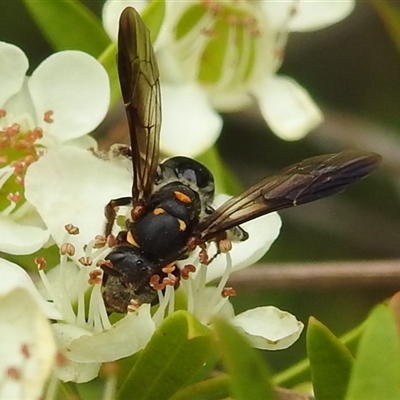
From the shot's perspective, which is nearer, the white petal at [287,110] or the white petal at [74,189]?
the white petal at [74,189]

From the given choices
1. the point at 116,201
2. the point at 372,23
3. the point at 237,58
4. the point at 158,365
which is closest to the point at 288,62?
the point at 372,23

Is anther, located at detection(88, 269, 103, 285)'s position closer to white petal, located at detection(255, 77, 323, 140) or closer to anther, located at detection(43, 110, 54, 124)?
anther, located at detection(43, 110, 54, 124)

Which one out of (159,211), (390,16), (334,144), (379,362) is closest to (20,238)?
(159,211)

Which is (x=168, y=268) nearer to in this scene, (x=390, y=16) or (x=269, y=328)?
(x=269, y=328)

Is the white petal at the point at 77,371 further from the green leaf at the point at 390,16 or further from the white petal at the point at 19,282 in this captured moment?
the green leaf at the point at 390,16

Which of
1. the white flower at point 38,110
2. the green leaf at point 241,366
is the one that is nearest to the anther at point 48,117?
the white flower at point 38,110
